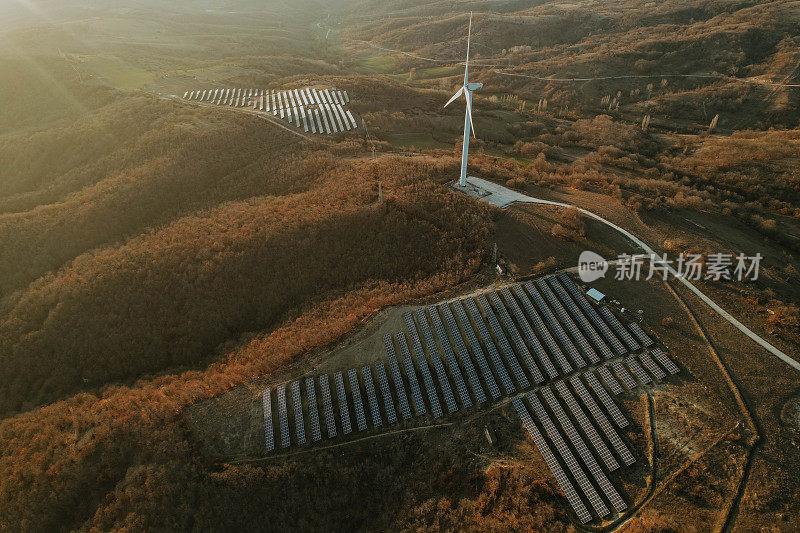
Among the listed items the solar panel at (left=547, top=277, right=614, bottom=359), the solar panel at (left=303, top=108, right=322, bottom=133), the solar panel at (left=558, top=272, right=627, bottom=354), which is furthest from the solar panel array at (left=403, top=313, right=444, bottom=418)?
the solar panel at (left=303, top=108, right=322, bottom=133)

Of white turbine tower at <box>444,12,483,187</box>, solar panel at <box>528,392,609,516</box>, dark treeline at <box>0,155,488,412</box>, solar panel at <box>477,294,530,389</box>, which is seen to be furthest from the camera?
white turbine tower at <box>444,12,483,187</box>

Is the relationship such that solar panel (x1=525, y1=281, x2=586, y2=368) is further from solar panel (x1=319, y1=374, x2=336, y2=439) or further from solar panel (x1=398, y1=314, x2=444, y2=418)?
solar panel (x1=319, y1=374, x2=336, y2=439)

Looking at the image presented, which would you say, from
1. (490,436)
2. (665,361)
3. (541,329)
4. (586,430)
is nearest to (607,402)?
(586,430)

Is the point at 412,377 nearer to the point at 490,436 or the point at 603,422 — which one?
the point at 490,436

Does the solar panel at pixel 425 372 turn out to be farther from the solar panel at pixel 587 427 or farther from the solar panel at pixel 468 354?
the solar panel at pixel 587 427

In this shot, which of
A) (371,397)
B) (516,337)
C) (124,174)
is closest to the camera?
(371,397)
